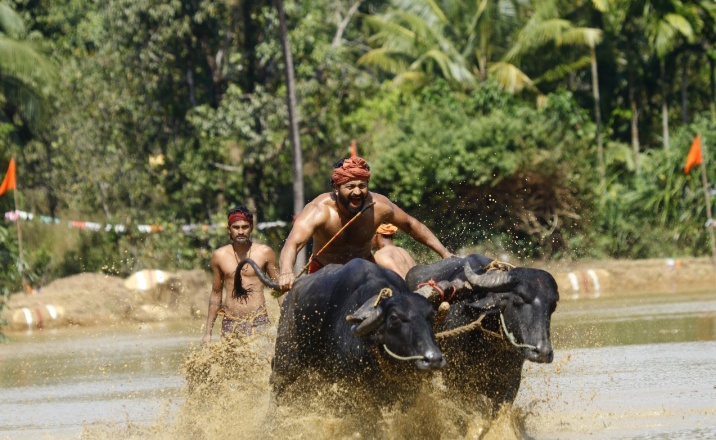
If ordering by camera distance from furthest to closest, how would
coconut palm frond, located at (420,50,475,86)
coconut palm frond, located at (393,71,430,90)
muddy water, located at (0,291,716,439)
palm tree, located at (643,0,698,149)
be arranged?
coconut palm frond, located at (393,71,430,90) < coconut palm frond, located at (420,50,475,86) < palm tree, located at (643,0,698,149) < muddy water, located at (0,291,716,439)

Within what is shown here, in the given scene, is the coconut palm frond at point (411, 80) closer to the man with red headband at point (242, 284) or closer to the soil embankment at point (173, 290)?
the soil embankment at point (173, 290)

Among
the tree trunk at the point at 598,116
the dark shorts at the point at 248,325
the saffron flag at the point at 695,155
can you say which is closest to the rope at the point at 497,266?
the dark shorts at the point at 248,325

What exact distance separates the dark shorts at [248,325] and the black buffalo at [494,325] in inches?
78.6

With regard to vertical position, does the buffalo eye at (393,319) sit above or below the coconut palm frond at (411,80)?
below

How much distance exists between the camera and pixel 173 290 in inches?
830

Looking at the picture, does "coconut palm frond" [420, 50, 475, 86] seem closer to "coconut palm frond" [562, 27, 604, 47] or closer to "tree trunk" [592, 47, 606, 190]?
"coconut palm frond" [562, 27, 604, 47]

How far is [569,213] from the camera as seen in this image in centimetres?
2461

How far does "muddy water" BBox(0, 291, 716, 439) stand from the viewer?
24.5 ft

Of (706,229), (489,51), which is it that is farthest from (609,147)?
(706,229)

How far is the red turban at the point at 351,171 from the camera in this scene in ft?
26.2

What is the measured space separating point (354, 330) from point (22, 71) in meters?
20.3

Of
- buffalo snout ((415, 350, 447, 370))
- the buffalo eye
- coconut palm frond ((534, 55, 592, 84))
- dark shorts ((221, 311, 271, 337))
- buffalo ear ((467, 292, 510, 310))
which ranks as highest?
coconut palm frond ((534, 55, 592, 84))

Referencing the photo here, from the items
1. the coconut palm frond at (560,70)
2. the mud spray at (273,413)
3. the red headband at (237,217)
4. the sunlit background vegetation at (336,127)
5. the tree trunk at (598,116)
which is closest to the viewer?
the mud spray at (273,413)

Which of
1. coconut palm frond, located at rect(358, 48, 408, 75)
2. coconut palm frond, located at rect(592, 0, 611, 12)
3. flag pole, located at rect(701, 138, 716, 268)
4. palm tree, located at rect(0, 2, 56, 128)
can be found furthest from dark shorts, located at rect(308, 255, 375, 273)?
coconut palm frond, located at rect(358, 48, 408, 75)
